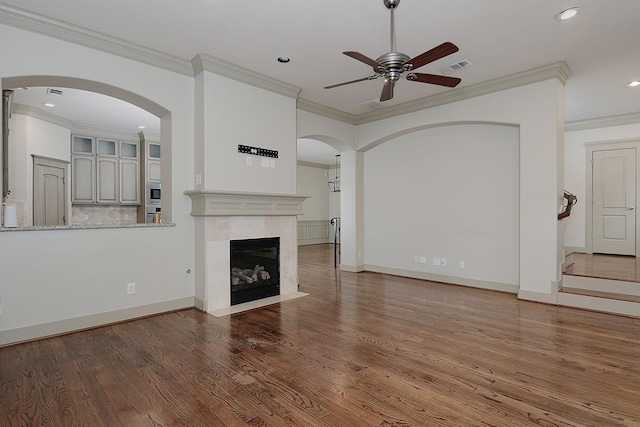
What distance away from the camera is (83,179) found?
23.3 ft

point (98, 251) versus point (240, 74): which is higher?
point (240, 74)

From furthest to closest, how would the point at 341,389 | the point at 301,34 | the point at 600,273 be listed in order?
the point at 600,273
the point at 301,34
the point at 341,389

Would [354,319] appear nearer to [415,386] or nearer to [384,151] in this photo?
[415,386]

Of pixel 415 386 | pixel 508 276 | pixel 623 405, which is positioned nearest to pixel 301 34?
pixel 415 386

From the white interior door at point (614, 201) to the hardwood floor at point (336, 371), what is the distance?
12.5 feet

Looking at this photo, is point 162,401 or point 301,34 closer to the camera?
point 162,401

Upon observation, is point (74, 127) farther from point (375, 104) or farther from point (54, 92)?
point (375, 104)

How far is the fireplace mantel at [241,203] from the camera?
409 cm

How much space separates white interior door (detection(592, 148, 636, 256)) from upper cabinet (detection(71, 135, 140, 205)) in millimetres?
10134

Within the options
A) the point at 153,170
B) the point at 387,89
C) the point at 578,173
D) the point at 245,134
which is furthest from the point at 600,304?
the point at 153,170

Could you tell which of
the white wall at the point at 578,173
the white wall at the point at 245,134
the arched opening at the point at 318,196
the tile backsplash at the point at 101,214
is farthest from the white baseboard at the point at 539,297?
the tile backsplash at the point at 101,214

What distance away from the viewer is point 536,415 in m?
2.04

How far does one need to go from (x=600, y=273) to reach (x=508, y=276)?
1157 mm

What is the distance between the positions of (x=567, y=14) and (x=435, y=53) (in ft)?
5.30
